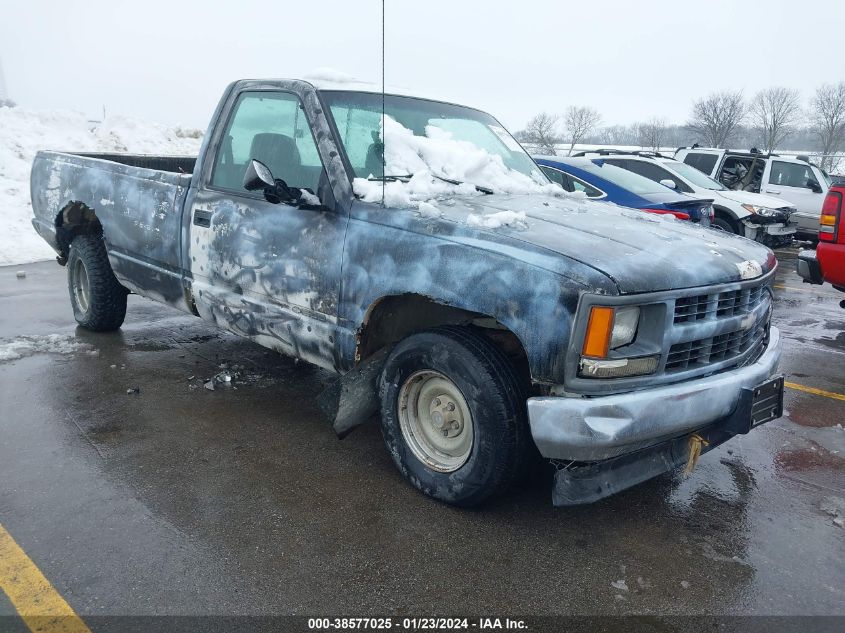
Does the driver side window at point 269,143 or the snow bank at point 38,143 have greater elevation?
the driver side window at point 269,143

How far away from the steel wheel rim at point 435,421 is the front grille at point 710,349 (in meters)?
0.92

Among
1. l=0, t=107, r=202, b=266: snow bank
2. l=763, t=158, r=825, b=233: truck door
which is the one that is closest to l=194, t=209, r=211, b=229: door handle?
l=0, t=107, r=202, b=266: snow bank

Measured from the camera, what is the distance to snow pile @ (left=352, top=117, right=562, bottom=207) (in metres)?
3.32

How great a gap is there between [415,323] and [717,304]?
144cm

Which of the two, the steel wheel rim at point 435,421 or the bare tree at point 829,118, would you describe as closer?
the steel wheel rim at point 435,421

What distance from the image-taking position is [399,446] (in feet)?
10.7

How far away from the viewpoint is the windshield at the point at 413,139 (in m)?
3.57

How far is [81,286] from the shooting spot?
5.77m

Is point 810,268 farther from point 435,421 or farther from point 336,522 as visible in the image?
point 336,522

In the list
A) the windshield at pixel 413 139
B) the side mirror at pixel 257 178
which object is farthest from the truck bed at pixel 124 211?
the windshield at pixel 413 139

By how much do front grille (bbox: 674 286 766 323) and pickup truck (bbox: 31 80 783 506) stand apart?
0.04ft

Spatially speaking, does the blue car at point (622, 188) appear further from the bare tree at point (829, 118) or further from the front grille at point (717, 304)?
the bare tree at point (829, 118)

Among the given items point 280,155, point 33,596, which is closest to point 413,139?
point 280,155

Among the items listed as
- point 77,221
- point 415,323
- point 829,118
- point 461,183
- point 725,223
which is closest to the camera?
point 415,323
